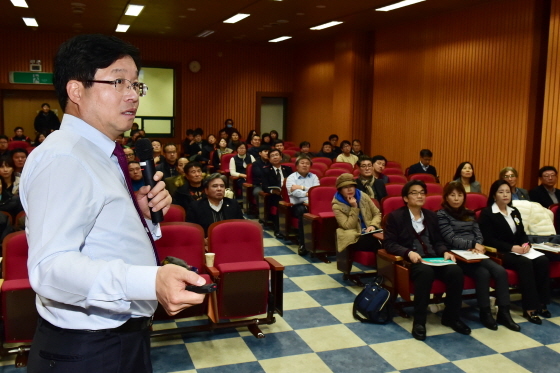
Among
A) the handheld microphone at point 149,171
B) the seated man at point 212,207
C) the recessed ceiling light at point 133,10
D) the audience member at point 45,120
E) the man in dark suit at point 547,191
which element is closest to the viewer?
the handheld microphone at point 149,171

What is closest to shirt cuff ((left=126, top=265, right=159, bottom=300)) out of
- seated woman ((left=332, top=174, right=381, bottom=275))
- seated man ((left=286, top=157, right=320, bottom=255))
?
seated woman ((left=332, top=174, right=381, bottom=275))

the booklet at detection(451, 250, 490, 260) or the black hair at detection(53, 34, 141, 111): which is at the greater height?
→ the black hair at detection(53, 34, 141, 111)

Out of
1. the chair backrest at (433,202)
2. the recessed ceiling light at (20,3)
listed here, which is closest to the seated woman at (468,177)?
the chair backrest at (433,202)

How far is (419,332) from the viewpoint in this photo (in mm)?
4414

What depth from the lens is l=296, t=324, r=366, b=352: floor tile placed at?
4.23m

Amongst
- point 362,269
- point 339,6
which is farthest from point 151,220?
point 339,6

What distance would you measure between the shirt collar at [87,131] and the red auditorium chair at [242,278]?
2.96m

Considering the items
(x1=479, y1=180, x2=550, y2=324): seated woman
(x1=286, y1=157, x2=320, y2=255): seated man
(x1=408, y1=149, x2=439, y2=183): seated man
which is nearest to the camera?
(x1=479, y1=180, x2=550, y2=324): seated woman

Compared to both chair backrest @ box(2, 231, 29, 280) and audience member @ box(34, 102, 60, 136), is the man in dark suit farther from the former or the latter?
audience member @ box(34, 102, 60, 136)

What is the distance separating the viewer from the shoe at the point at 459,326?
451 centimetres

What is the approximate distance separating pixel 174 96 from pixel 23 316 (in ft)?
45.8

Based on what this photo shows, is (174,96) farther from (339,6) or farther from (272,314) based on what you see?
(272,314)

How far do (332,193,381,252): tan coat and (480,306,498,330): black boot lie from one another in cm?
144

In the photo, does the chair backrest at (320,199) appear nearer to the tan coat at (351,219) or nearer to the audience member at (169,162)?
the tan coat at (351,219)
